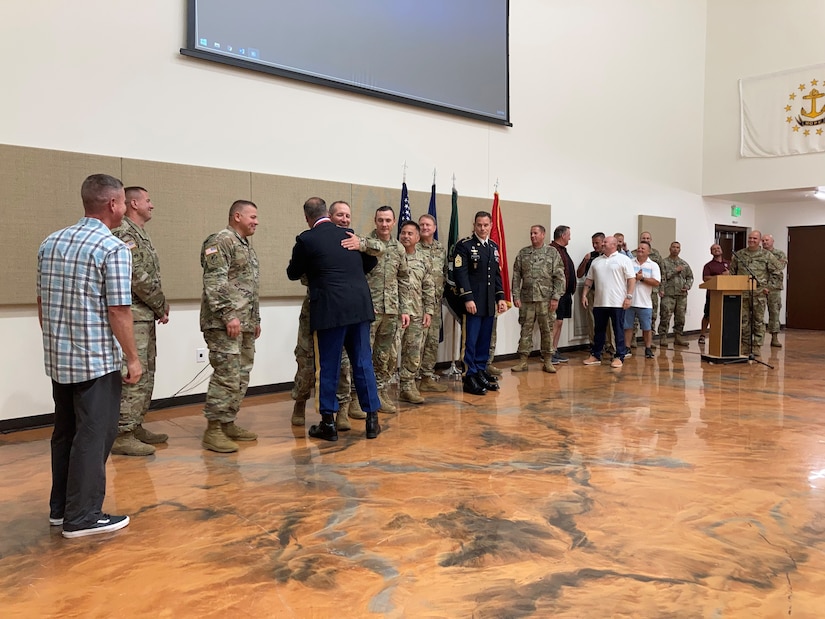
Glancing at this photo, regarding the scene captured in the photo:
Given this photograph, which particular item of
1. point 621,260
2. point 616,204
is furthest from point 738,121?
point 621,260

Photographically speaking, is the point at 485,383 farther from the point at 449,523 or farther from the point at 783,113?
the point at 783,113

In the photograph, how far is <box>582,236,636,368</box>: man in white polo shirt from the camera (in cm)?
689

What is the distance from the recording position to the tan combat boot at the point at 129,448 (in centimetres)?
372

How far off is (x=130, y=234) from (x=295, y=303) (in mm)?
2301

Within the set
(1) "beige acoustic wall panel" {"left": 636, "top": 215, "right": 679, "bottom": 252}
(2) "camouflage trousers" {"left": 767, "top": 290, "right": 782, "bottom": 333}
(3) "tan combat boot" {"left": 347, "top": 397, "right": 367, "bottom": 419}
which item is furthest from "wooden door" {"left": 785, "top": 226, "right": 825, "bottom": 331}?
(3) "tan combat boot" {"left": 347, "top": 397, "right": 367, "bottom": 419}

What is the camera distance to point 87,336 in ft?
8.20

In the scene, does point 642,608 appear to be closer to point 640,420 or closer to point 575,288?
point 640,420

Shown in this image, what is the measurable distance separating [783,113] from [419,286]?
7874 millimetres

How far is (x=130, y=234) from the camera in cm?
363

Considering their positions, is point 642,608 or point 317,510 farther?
point 317,510

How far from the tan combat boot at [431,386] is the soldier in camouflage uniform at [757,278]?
448cm

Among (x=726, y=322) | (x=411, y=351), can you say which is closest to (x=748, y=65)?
(x=726, y=322)

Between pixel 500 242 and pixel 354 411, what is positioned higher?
pixel 500 242

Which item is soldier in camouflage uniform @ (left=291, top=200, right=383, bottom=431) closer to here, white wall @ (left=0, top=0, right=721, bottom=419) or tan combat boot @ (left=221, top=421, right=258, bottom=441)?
tan combat boot @ (left=221, top=421, right=258, bottom=441)
